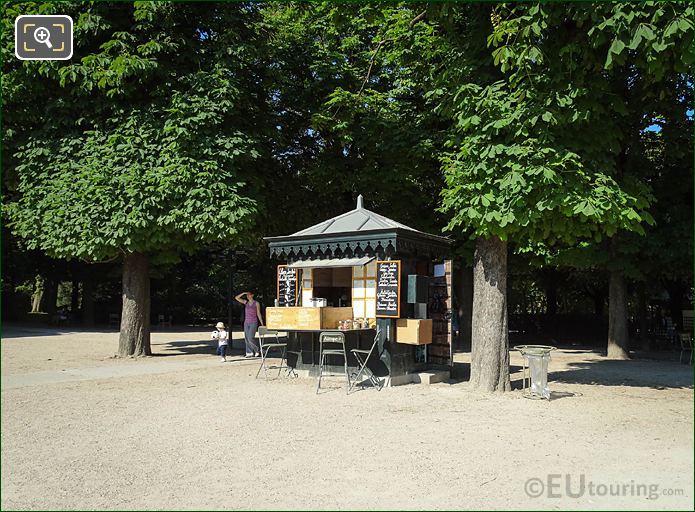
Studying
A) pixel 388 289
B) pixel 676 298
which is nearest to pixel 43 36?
pixel 388 289

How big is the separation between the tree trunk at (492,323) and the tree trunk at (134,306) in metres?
9.84

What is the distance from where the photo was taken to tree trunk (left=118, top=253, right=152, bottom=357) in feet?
54.5

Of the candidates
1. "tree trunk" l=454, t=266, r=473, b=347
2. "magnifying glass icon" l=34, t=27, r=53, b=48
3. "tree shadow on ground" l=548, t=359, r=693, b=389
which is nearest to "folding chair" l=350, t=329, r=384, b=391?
"tree shadow on ground" l=548, t=359, r=693, b=389

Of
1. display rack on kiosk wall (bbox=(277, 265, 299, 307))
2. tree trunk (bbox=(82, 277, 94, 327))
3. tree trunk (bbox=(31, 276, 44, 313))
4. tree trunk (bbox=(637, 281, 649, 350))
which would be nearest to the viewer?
display rack on kiosk wall (bbox=(277, 265, 299, 307))

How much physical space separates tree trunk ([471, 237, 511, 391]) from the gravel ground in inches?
17.9

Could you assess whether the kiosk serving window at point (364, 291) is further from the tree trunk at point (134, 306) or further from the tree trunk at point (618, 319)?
the tree trunk at point (618, 319)

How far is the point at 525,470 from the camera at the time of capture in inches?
235

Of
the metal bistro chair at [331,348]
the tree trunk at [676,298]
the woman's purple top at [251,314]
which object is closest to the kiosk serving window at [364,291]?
the metal bistro chair at [331,348]

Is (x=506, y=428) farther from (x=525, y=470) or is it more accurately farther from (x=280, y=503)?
(x=280, y=503)

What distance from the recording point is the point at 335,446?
7004 mm

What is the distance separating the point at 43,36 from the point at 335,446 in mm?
5129

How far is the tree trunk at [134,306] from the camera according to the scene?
16.6 metres

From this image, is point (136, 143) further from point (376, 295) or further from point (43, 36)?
point (43, 36)

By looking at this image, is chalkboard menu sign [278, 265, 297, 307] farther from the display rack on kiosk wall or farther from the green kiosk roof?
the green kiosk roof
